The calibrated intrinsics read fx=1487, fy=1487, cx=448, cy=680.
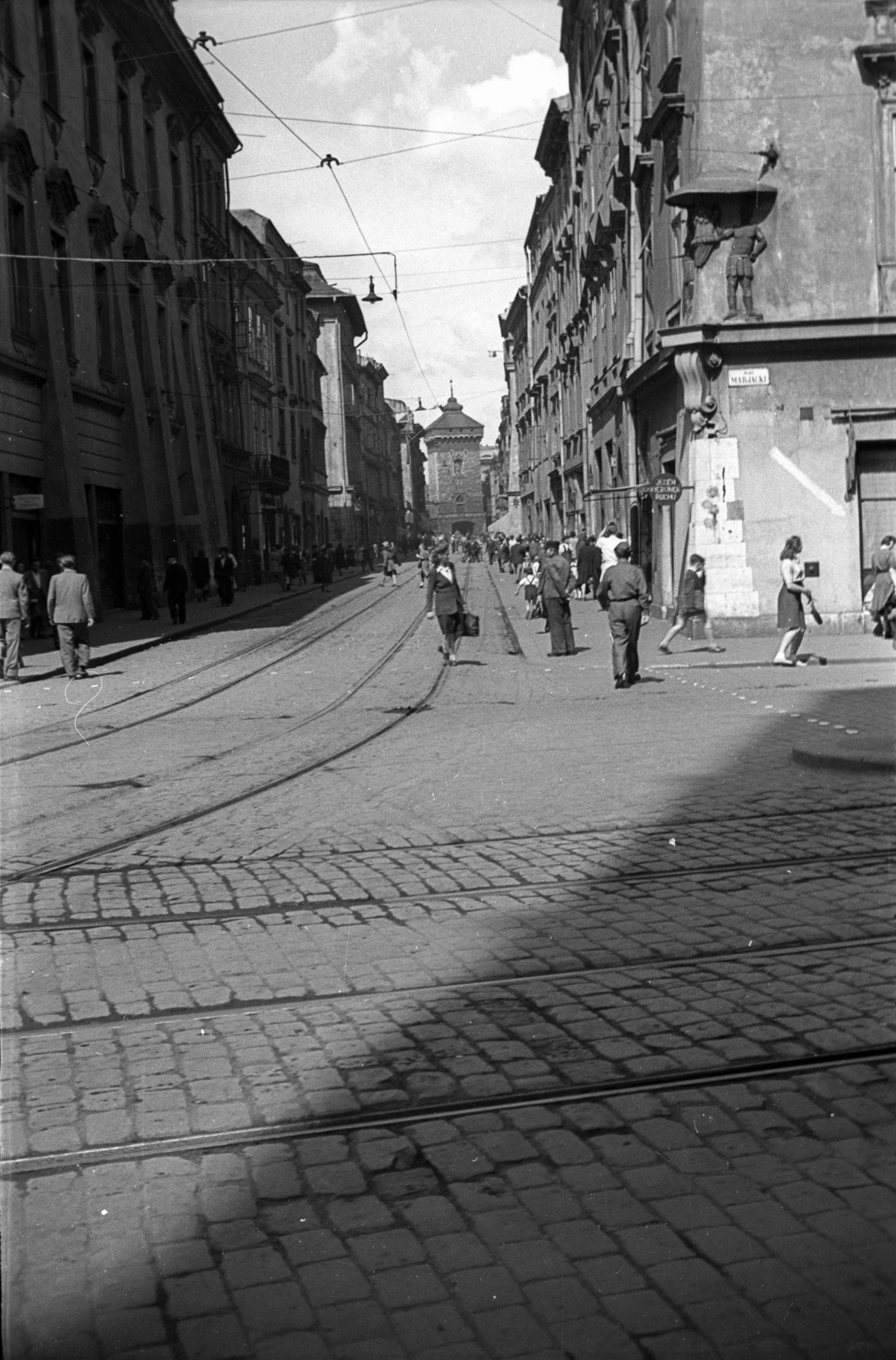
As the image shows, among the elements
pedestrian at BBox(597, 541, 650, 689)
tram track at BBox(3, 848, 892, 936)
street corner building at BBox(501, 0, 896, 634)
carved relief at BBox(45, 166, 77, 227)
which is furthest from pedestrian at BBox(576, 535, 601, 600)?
tram track at BBox(3, 848, 892, 936)

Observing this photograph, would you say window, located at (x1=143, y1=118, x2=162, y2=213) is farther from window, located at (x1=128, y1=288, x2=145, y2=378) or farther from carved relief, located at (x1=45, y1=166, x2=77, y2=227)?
carved relief, located at (x1=45, y1=166, x2=77, y2=227)

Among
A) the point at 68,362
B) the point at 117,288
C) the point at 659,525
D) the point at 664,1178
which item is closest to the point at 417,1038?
the point at 664,1178

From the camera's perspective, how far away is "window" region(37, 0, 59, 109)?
29.2 meters

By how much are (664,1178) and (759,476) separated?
64.9ft

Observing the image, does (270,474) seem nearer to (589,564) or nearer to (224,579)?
(224,579)

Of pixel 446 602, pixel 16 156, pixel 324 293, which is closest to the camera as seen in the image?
pixel 446 602

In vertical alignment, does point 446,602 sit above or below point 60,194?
below

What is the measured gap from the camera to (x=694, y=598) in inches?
870

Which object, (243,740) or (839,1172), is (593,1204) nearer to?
(839,1172)

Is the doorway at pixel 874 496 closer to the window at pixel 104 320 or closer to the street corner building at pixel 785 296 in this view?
the street corner building at pixel 785 296

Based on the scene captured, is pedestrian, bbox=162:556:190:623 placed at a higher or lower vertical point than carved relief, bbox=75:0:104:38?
lower

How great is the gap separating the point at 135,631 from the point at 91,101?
12.8 m

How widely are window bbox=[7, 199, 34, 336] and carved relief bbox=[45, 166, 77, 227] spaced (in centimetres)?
113

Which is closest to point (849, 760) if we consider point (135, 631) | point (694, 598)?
point (694, 598)
